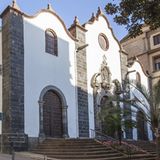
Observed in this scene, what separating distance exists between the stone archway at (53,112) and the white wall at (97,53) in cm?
295

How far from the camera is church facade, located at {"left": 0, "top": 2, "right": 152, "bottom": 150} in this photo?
21.8 m

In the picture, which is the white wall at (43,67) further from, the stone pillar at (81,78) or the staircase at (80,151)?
the staircase at (80,151)

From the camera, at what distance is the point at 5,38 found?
22453 millimetres

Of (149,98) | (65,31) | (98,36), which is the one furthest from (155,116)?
(98,36)

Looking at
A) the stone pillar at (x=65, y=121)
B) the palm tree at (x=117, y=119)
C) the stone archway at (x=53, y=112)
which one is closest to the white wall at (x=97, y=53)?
the stone pillar at (x=65, y=121)

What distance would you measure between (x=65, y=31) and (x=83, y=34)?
2416 mm

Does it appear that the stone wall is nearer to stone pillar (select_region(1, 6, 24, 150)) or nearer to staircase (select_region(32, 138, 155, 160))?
staircase (select_region(32, 138, 155, 160))

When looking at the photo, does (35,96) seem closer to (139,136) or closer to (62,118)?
(62,118)

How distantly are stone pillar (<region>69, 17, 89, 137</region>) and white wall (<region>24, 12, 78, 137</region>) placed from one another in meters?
0.54

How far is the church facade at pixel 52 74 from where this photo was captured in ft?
71.4

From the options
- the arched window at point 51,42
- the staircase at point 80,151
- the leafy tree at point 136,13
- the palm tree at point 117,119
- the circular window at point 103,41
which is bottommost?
the staircase at point 80,151

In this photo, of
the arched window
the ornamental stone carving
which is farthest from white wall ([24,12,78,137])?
the ornamental stone carving

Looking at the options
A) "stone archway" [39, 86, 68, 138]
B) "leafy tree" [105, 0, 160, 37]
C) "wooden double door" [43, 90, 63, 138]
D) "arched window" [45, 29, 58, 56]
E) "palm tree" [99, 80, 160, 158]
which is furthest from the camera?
"arched window" [45, 29, 58, 56]

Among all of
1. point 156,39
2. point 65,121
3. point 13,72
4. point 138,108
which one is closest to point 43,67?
point 13,72
